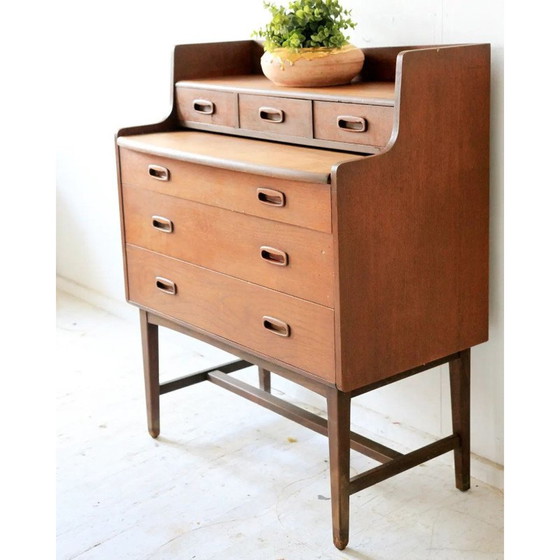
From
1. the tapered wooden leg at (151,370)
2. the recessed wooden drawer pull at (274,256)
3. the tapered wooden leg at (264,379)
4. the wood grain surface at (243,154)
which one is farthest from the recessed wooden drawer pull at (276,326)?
the tapered wooden leg at (264,379)

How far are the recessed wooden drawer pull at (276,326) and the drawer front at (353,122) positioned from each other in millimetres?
478

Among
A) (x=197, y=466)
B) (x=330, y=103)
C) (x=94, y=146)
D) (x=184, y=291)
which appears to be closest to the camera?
(x=330, y=103)

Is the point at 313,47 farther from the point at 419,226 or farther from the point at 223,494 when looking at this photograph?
the point at 223,494

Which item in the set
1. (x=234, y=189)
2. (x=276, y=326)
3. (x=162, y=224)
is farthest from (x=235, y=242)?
(x=162, y=224)

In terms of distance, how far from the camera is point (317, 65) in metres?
2.23

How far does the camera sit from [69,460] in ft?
8.88

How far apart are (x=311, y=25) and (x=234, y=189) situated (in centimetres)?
52

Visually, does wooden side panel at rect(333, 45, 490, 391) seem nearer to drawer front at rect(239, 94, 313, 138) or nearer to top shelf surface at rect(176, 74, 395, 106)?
top shelf surface at rect(176, 74, 395, 106)

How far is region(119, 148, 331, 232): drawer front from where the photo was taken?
191 centimetres
